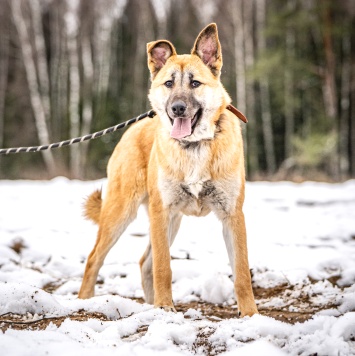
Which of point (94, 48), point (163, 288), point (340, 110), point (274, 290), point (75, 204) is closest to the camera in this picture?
point (163, 288)

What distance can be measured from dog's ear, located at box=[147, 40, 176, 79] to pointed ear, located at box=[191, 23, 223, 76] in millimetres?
230

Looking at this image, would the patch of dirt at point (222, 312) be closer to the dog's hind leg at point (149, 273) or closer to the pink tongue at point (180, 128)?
the dog's hind leg at point (149, 273)

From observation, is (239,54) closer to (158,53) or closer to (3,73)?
(3,73)

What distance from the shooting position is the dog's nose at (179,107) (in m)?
3.25

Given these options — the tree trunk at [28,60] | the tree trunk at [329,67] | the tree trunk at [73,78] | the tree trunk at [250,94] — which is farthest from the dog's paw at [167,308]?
the tree trunk at [28,60]

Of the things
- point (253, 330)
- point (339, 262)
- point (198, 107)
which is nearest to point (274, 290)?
point (339, 262)

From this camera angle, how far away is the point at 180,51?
21.7 metres

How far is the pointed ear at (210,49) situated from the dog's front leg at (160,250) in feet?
4.08

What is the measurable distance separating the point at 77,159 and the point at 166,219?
16.4 metres

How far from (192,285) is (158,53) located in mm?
2273

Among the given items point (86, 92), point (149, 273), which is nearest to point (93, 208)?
point (149, 273)

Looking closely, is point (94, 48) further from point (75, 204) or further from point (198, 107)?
point (198, 107)

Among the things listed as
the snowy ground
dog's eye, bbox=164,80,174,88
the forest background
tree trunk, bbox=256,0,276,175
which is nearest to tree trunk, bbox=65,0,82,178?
the forest background

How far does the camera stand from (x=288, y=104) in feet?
57.0
